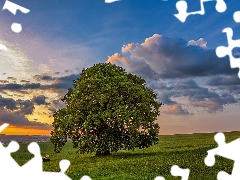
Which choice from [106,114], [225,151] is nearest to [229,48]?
[225,151]

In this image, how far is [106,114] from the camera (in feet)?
143

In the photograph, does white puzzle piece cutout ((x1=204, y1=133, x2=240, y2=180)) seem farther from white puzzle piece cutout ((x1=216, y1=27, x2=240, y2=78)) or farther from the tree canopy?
the tree canopy

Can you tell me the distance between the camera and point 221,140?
1451 centimetres

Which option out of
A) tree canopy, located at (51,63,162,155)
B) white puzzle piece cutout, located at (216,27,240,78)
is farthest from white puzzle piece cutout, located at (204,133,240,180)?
tree canopy, located at (51,63,162,155)

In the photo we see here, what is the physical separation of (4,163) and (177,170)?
6300 mm

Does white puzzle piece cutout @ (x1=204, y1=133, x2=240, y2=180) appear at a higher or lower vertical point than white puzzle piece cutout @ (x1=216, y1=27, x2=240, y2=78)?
lower

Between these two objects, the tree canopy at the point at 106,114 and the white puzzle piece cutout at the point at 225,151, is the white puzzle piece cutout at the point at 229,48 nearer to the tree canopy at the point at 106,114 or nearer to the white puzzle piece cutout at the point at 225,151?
the white puzzle piece cutout at the point at 225,151

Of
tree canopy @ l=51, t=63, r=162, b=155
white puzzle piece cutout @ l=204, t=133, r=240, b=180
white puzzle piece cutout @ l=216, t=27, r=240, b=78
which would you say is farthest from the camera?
tree canopy @ l=51, t=63, r=162, b=155

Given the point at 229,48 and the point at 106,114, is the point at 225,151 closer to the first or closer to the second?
the point at 229,48

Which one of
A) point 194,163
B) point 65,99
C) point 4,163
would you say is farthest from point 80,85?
point 4,163

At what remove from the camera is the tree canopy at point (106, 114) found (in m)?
45.0

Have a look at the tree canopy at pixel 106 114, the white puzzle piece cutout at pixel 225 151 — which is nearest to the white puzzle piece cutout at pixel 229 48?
the white puzzle piece cutout at pixel 225 151

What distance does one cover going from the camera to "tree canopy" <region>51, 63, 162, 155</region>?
45.0 m

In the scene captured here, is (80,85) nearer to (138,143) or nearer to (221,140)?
(138,143)
